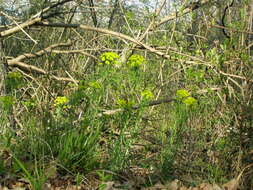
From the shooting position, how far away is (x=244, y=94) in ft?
11.3

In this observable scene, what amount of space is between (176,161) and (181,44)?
6.35 feet

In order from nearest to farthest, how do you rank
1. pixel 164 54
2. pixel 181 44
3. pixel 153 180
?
pixel 153 180, pixel 164 54, pixel 181 44

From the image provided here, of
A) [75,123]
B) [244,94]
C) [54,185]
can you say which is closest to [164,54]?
[244,94]

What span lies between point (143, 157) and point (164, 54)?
1.16 meters

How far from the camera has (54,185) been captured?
2.79 m

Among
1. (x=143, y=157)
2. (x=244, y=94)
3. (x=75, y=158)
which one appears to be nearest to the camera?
(x=75, y=158)

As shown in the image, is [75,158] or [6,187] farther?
[75,158]

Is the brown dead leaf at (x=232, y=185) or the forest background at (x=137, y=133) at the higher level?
the forest background at (x=137, y=133)

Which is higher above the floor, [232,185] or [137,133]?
[137,133]

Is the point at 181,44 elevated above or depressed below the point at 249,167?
above

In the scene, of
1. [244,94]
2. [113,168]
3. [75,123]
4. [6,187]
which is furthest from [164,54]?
[6,187]

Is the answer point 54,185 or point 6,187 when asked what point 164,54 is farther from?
point 6,187

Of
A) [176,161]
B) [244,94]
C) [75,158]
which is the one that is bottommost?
[176,161]

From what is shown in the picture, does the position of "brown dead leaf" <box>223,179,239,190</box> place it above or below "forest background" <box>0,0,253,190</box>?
below
